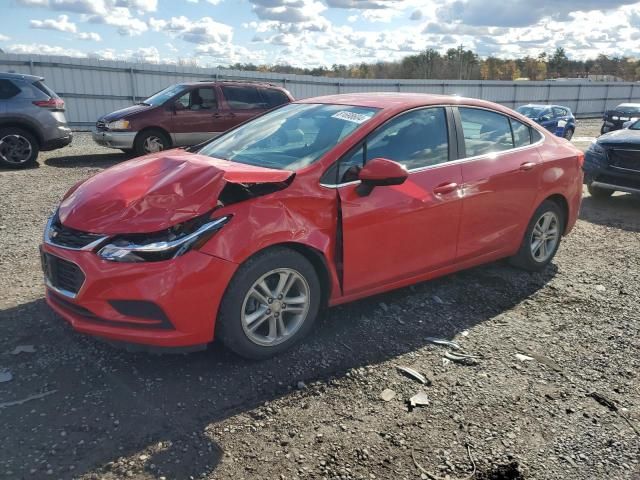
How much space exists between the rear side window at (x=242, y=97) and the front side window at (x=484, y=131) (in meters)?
8.21

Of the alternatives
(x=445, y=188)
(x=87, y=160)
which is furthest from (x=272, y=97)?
(x=445, y=188)

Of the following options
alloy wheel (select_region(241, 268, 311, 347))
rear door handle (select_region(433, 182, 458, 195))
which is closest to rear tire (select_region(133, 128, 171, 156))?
rear door handle (select_region(433, 182, 458, 195))

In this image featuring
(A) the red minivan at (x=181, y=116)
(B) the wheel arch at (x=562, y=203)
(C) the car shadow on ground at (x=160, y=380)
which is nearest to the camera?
(C) the car shadow on ground at (x=160, y=380)

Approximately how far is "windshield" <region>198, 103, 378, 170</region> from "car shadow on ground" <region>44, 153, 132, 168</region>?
24.6ft

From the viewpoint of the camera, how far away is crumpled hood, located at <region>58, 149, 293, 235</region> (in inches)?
124

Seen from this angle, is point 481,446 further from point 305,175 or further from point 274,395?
point 305,175

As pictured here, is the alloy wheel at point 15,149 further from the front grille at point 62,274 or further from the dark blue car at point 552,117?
the dark blue car at point 552,117

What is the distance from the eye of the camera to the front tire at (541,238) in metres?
5.17

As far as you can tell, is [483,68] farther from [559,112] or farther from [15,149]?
[15,149]

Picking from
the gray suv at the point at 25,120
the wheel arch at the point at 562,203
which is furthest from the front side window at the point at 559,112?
the gray suv at the point at 25,120

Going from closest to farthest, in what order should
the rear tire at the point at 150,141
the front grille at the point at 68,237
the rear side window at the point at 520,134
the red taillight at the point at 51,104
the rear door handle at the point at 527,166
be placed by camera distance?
1. the front grille at the point at 68,237
2. the rear door handle at the point at 527,166
3. the rear side window at the point at 520,134
4. the red taillight at the point at 51,104
5. the rear tire at the point at 150,141

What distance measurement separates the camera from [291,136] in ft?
13.6

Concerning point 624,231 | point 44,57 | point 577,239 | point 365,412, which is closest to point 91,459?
point 365,412

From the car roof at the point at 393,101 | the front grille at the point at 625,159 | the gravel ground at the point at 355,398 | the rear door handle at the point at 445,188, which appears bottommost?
the gravel ground at the point at 355,398
